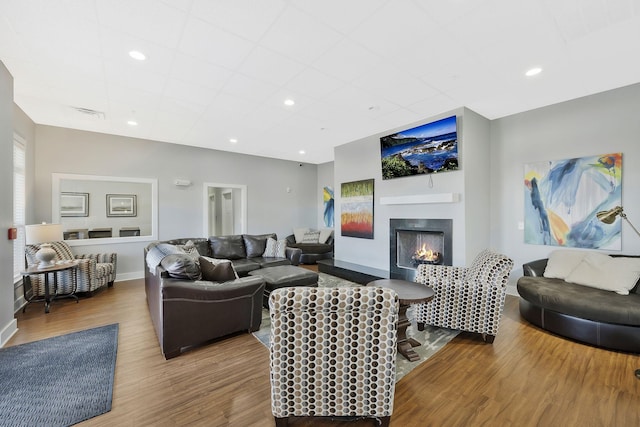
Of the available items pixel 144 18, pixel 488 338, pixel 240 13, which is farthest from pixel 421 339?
pixel 144 18

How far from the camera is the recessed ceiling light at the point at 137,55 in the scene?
8.16 ft

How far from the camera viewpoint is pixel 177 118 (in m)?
4.21

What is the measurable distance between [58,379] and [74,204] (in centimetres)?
406

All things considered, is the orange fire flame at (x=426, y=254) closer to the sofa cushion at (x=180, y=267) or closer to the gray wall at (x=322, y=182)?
the sofa cushion at (x=180, y=267)

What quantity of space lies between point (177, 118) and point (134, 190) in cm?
220

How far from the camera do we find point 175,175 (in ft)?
18.9

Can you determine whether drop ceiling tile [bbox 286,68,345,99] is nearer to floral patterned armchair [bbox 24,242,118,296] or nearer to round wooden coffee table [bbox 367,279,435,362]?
round wooden coffee table [bbox 367,279,435,362]

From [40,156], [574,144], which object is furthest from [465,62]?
[40,156]

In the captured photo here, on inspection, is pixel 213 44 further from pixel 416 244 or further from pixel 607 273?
pixel 607 273

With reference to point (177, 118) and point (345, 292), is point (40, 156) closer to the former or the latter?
point (177, 118)

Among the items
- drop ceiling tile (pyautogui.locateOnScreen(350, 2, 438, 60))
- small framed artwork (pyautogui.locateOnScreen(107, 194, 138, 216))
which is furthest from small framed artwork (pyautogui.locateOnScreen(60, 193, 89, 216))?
drop ceiling tile (pyautogui.locateOnScreen(350, 2, 438, 60))

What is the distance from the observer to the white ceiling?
2014 mm

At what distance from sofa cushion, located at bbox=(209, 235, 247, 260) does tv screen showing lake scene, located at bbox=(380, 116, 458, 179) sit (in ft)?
10.3

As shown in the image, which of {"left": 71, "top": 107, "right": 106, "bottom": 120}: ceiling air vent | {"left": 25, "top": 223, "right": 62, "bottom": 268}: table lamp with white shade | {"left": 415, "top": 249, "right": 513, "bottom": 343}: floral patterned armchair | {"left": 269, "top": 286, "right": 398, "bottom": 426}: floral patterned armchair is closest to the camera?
{"left": 269, "top": 286, "right": 398, "bottom": 426}: floral patterned armchair
